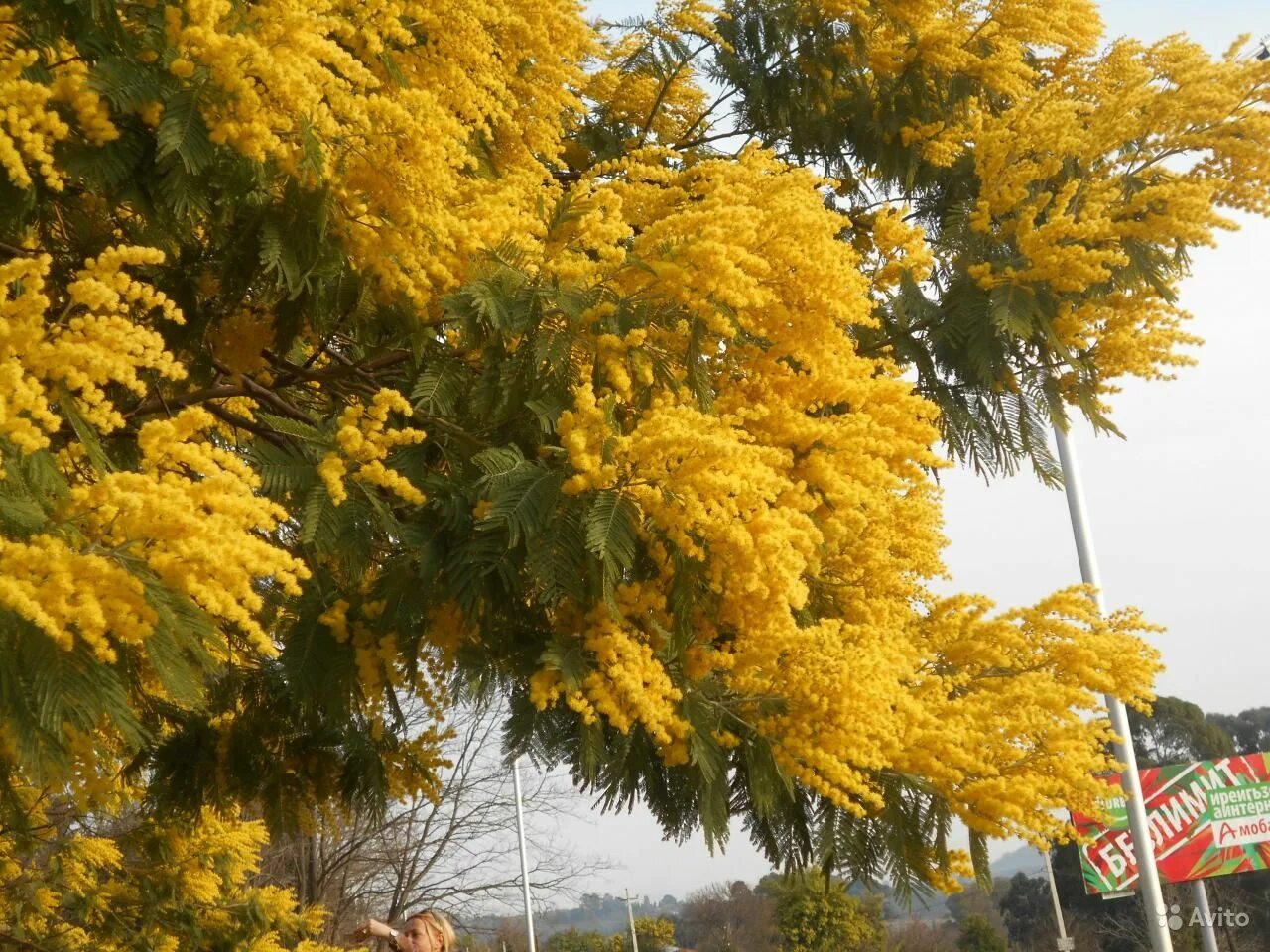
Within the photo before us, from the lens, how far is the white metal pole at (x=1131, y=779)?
977 cm

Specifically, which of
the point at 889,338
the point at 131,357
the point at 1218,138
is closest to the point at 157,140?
the point at 131,357

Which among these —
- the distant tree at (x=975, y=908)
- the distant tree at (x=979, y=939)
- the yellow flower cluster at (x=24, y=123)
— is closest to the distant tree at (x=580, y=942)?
the distant tree at (x=979, y=939)

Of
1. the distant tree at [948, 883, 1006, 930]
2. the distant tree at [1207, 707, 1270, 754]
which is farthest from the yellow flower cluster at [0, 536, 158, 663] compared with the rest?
the distant tree at [1207, 707, 1270, 754]

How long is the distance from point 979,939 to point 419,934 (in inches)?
1223

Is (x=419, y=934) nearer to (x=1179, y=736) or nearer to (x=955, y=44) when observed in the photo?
(x=955, y=44)

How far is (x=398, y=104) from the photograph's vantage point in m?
3.99

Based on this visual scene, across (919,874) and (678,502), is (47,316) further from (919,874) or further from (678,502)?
(919,874)

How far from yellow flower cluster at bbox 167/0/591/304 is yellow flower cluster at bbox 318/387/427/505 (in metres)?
0.47

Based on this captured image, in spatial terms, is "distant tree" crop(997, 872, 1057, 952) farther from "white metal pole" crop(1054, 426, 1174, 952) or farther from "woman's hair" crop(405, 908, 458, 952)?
"woman's hair" crop(405, 908, 458, 952)

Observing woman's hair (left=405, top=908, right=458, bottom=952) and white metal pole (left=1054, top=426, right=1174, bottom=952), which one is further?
white metal pole (left=1054, top=426, right=1174, bottom=952)

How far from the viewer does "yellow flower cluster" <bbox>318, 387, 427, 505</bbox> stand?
3771mm

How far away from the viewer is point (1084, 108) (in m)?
5.82

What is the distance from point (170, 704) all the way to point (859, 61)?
4.71 meters

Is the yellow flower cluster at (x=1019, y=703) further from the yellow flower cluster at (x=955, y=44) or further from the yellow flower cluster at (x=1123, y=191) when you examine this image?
the yellow flower cluster at (x=955, y=44)
